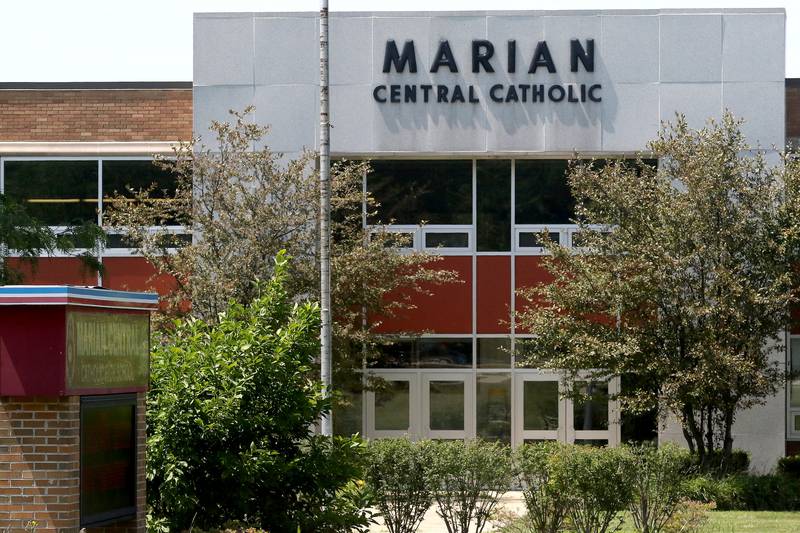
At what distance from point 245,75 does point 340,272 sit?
5900 millimetres

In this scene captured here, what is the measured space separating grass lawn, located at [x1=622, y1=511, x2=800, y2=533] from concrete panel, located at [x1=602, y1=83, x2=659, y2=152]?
865 centimetres

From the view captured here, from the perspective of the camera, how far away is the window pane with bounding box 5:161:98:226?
2728cm

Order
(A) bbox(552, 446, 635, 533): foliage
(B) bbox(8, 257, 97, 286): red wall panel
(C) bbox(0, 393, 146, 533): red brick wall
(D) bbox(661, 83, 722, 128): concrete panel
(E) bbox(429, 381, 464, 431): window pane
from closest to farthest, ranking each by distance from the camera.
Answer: (C) bbox(0, 393, 146, 533): red brick wall
(A) bbox(552, 446, 635, 533): foliage
(D) bbox(661, 83, 722, 128): concrete panel
(B) bbox(8, 257, 97, 286): red wall panel
(E) bbox(429, 381, 464, 431): window pane

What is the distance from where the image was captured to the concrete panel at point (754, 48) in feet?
88.3

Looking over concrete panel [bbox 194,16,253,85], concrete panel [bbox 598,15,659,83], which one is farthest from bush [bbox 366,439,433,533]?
concrete panel [bbox 598,15,659,83]

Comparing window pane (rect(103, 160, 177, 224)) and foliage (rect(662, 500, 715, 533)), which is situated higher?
window pane (rect(103, 160, 177, 224))

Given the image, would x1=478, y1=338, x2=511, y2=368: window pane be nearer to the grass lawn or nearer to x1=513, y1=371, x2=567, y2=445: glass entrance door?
x1=513, y1=371, x2=567, y2=445: glass entrance door

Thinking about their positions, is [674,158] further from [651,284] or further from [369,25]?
[369,25]

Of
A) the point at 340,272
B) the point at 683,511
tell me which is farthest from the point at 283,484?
the point at 340,272

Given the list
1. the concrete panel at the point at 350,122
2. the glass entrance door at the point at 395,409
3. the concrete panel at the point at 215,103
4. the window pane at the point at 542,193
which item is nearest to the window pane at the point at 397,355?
the glass entrance door at the point at 395,409

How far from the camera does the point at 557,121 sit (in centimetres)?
2709

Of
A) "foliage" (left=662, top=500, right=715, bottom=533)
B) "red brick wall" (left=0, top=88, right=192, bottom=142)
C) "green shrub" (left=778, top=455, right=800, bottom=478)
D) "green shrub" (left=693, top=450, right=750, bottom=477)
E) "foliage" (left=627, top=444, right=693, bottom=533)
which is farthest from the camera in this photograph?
"red brick wall" (left=0, top=88, right=192, bottom=142)

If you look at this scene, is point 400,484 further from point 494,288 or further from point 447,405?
point 494,288

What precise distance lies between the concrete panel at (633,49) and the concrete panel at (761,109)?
1688 mm
